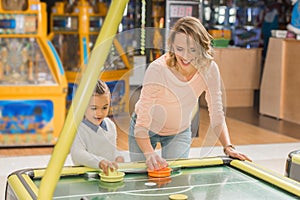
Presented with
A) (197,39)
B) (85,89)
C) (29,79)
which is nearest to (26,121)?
(29,79)

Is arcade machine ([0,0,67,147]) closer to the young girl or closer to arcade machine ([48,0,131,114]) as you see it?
arcade machine ([48,0,131,114])

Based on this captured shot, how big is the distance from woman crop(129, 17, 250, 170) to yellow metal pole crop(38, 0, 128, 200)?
3.05 ft

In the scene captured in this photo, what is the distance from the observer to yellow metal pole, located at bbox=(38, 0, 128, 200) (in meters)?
1.34

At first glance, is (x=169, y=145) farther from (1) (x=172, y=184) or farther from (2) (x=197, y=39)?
(2) (x=197, y=39)

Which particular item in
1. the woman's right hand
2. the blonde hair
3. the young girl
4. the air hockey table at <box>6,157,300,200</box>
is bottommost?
the air hockey table at <box>6,157,300,200</box>

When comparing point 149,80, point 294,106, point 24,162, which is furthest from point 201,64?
point 294,106

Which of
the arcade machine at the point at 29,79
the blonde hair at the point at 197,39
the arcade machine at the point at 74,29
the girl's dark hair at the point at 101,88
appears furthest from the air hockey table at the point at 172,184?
the arcade machine at the point at 74,29

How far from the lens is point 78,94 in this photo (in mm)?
1354

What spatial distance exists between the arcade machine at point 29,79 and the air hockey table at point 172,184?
10.5 ft

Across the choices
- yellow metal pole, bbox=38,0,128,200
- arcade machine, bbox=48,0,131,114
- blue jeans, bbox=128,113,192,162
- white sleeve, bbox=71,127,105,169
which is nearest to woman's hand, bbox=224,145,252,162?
blue jeans, bbox=128,113,192,162

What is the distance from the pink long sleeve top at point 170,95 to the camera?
7.89ft

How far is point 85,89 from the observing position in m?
1.35

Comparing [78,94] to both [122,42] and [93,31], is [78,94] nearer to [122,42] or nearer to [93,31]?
[122,42]

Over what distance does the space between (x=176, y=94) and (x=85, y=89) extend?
113 centimetres
